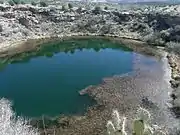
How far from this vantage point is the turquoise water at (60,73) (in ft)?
99.5

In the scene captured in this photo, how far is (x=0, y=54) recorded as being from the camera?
5038 centimetres

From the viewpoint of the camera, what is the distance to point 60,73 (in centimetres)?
4125

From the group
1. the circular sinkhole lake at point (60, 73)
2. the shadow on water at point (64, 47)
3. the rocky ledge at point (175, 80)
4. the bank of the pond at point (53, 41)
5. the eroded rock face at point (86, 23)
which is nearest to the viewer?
the rocky ledge at point (175, 80)

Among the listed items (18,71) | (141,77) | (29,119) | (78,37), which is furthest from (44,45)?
(29,119)

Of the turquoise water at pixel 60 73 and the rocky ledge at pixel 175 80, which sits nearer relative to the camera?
the rocky ledge at pixel 175 80

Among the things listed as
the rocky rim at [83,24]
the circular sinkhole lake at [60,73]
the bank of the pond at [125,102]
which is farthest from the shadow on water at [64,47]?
the bank of the pond at [125,102]

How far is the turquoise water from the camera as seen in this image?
1194 inches

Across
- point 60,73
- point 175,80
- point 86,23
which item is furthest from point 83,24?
point 175,80

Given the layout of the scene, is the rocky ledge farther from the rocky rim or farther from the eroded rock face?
the eroded rock face

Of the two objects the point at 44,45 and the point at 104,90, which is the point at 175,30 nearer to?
the point at 44,45

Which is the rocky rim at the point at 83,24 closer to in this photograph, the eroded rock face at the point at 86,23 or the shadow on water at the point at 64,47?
the eroded rock face at the point at 86,23

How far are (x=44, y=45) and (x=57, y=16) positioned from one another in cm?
1700

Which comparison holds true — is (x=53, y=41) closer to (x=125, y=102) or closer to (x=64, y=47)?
(x=64, y=47)

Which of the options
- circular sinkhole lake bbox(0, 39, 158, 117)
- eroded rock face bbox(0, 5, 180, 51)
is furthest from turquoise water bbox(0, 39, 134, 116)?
eroded rock face bbox(0, 5, 180, 51)
